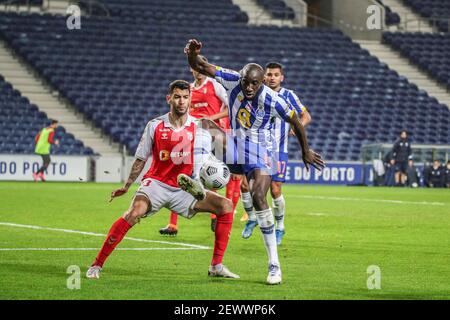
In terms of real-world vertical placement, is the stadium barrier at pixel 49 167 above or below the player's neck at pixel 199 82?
below

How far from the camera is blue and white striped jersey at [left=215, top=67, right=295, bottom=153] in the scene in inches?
405

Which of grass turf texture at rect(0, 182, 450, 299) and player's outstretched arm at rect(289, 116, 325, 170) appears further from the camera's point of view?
player's outstretched arm at rect(289, 116, 325, 170)

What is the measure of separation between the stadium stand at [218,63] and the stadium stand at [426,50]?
173 centimetres

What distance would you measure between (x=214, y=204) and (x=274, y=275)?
111cm

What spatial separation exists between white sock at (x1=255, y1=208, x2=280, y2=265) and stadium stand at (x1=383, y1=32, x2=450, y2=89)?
3523 cm

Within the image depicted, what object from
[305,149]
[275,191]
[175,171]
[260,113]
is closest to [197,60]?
[260,113]

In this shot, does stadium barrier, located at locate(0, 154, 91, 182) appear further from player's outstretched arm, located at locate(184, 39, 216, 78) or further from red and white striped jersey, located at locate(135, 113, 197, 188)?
red and white striped jersey, located at locate(135, 113, 197, 188)

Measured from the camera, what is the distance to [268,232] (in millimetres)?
9883

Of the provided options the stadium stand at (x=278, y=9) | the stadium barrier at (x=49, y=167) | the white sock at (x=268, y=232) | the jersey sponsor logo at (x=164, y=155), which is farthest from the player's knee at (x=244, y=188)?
the stadium stand at (x=278, y=9)

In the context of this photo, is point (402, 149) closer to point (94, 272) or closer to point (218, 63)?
point (218, 63)

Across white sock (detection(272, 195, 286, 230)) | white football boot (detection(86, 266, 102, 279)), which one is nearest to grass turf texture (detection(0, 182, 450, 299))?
white football boot (detection(86, 266, 102, 279))

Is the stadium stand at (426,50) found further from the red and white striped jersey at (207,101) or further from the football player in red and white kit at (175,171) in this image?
the football player in red and white kit at (175,171)

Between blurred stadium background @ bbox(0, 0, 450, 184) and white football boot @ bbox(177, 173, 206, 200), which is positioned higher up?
blurred stadium background @ bbox(0, 0, 450, 184)

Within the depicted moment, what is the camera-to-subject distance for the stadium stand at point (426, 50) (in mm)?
44250
